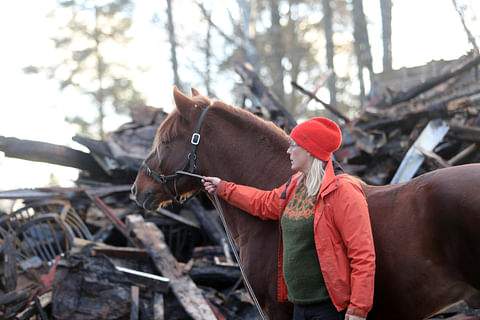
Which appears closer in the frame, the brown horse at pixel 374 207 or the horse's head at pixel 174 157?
the brown horse at pixel 374 207

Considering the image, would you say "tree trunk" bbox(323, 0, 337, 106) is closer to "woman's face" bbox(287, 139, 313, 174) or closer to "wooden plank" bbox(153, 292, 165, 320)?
"wooden plank" bbox(153, 292, 165, 320)

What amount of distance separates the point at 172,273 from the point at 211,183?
298 cm

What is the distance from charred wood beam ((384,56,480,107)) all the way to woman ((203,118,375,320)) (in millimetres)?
7092

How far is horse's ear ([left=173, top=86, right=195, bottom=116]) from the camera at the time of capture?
118 inches

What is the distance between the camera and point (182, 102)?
3.01 metres

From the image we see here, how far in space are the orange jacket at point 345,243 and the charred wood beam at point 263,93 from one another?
241 inches

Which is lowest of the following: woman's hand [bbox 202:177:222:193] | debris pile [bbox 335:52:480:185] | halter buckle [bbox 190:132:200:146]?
debris pile [bbox 335:52:480:185]

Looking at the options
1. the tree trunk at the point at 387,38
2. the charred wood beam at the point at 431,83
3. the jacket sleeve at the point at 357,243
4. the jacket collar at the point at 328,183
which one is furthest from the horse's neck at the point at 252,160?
the tree trunk at the point at 387,38

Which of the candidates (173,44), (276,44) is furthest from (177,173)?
(276,44)

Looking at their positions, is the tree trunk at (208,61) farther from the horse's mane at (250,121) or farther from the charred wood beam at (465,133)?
the horse's mane at (250,121)

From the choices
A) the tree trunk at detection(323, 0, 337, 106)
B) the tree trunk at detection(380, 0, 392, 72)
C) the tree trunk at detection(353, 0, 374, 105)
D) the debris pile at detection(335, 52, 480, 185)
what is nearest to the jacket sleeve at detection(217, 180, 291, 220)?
the debris pile at detection(335, 52, 480, 185)

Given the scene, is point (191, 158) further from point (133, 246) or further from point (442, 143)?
point (442, 143)

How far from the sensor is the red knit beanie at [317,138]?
2.22m

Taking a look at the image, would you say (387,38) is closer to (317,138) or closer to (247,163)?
(247,163)
